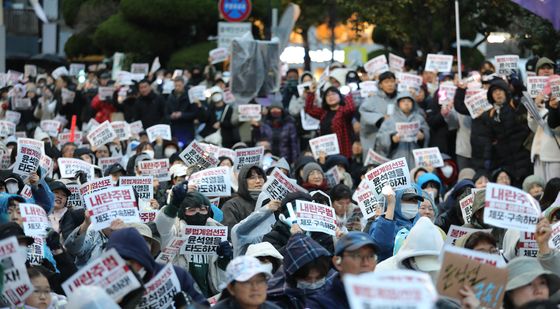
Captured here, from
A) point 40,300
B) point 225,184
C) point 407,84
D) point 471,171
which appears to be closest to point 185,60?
point 407,84

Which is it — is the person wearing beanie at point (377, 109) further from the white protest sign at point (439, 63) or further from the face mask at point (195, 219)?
the face mask at point (195, 219)

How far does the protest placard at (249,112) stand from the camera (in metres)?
21.0

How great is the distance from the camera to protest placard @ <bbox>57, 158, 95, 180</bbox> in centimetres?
1513

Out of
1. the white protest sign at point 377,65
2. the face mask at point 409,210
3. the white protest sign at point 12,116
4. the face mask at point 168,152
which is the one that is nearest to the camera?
the face mask at point 409,210

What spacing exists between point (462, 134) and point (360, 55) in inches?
1070

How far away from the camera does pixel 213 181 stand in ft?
43.9

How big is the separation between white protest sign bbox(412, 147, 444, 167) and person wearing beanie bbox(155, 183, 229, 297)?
6096 millimetres

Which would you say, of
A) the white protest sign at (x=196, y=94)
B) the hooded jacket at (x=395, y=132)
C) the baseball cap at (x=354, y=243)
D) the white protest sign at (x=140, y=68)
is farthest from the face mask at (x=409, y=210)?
the white protest sign at (x=140, y=68)

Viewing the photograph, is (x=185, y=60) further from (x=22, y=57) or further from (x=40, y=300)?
(x=40, y=300)

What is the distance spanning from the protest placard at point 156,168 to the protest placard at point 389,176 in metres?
3.48

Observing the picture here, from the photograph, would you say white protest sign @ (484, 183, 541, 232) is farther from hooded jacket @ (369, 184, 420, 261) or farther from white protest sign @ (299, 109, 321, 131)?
white protest sign @ (299, 109, 321, 131)

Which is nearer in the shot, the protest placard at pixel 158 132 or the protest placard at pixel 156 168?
the protest placard at pixel 156 168

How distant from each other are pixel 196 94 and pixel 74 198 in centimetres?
940

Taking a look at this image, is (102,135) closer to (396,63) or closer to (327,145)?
(327,145)
